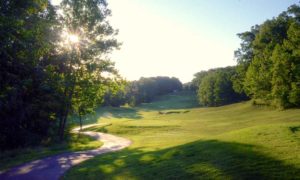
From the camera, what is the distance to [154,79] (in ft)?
556

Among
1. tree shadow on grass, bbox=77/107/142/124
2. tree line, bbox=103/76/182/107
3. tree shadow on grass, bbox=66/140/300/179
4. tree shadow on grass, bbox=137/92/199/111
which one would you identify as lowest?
tree shadow on grass, bbox=66/140/300/179

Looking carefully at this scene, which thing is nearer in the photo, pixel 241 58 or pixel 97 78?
pixel 97 78

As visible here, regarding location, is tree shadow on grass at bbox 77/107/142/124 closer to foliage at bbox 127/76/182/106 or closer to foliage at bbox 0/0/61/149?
foliage at bbox 127/76/182/106

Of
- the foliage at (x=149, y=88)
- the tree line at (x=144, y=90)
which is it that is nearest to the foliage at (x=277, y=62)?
the tree line at (x=144, y=90)

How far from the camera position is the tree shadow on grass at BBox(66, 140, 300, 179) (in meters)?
8.71

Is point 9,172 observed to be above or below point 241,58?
below

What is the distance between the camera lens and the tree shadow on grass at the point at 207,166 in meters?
8.71

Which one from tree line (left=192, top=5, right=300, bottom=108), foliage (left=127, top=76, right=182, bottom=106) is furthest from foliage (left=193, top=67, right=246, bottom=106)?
foliage (left=127, top=76, right=182, bottom=106)

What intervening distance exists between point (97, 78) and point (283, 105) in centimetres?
3084

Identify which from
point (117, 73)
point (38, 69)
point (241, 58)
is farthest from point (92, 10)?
point (241, 58)

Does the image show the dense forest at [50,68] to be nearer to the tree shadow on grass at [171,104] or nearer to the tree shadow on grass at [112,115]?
the tree shadow on grass at [112,115]

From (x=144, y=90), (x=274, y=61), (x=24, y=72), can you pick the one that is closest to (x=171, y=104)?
(x=144, y=90)

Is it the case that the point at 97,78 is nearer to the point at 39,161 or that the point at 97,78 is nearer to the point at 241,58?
the point at 39,161

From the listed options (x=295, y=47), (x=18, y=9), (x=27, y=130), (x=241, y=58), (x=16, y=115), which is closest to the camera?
(x=18, y=9)
